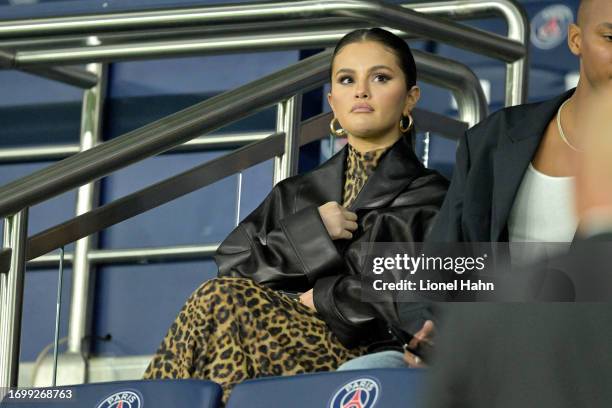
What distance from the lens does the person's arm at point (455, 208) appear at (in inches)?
91.9

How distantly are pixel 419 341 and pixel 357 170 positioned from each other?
0.89 m

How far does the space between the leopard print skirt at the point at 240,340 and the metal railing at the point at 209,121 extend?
362mm

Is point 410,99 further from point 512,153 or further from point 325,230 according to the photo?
point 512,153

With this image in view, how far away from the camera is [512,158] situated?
89.4 inches

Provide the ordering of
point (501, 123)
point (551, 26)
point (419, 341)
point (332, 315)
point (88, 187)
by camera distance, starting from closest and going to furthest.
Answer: point (419, 341)
point (501, 123)
point (332, 315)
point (551, 26)
point (88, 187)

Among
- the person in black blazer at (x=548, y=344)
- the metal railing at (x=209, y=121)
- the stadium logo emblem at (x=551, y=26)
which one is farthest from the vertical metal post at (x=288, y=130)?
the person in black blazer at (x=548, y=344)

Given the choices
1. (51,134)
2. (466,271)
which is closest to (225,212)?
(466,271)

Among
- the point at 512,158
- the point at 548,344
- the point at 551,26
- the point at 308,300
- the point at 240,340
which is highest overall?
the point at 551,26

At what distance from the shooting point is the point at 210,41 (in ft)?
12.8

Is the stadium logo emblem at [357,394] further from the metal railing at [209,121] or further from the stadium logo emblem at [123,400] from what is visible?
the metal railing at [209,121]

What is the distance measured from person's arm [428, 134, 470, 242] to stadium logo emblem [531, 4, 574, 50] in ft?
7.43

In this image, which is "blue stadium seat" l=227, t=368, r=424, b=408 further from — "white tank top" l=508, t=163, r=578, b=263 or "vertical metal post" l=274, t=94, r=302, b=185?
"vertical metal post" l=274, t=94, r=302, b=185

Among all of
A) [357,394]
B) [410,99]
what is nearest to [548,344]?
[357,394]

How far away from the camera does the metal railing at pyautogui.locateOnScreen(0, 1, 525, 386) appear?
2.75 m
